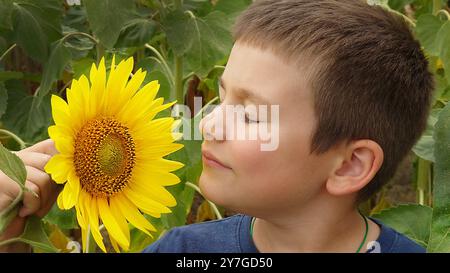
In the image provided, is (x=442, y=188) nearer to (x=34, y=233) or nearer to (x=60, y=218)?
(x=34, y=233)

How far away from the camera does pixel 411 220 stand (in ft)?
3.57

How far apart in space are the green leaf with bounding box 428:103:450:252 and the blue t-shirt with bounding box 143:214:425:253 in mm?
108

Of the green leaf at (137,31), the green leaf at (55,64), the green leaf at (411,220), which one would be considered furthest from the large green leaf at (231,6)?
the green leaf at (411,220)

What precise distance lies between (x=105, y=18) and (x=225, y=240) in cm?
36

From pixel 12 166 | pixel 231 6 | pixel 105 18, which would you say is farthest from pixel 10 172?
pixel 231 6

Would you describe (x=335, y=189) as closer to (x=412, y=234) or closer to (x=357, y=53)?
(x=357, y=53)

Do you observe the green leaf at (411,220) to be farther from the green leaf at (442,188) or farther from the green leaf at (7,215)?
the green leaf at (7,215)

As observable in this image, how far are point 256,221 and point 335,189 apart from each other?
0.11 meters

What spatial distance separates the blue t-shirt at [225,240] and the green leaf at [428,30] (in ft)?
1.63

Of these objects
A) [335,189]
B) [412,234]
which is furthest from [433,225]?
[412,234]

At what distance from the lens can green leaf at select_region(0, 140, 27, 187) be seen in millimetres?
608

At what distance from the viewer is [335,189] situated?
0.75 metres

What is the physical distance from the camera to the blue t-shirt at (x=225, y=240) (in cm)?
81

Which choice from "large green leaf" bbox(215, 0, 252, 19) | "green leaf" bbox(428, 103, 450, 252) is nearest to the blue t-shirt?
"green leaf" bbox(428, 103, 450, 252)
